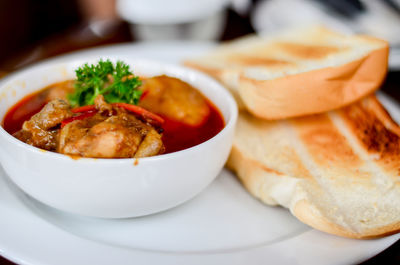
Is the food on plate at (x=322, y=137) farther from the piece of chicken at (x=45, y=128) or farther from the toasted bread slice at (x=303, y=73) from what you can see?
the piece of chicken at (x=45, y=128)

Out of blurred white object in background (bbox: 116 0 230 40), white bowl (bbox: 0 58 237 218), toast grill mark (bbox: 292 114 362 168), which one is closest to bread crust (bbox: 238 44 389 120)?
toast grill mark (bbox: 292 114 362 168)

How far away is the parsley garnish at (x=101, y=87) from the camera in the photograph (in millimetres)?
1705

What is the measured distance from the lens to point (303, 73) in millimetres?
1946

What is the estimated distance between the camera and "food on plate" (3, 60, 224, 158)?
1.43m

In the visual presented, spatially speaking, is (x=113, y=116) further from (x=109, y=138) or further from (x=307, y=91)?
(x=307, y=91)

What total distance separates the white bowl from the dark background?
0.33 metres

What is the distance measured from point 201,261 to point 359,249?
59 centimetres

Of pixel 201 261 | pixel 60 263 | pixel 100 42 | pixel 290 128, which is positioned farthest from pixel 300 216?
pixel 100 42

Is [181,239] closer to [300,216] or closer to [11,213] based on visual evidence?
[300,216]

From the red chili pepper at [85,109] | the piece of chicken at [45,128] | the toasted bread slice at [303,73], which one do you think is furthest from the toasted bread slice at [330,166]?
the piece of chicken at [45,128]

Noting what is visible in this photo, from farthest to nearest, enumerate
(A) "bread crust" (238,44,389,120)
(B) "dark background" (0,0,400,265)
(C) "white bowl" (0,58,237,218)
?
1. (B) "dark background" (0,0,400,265)
2. (A) "bread crust" (238,44,389,120)
3. (C) "white bowl" (0,58,237,218)

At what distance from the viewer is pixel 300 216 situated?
1543 millimetres

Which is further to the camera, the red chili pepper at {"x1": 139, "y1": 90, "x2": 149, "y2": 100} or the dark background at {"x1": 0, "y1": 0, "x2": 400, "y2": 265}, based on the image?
the dark background at {"x1": 0, "y1": 0, "x2": 400, "y2": 265}

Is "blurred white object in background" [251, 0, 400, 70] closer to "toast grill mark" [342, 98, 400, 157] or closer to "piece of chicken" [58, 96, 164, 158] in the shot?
"toast grill mark" [342, 98, 400, 157]
